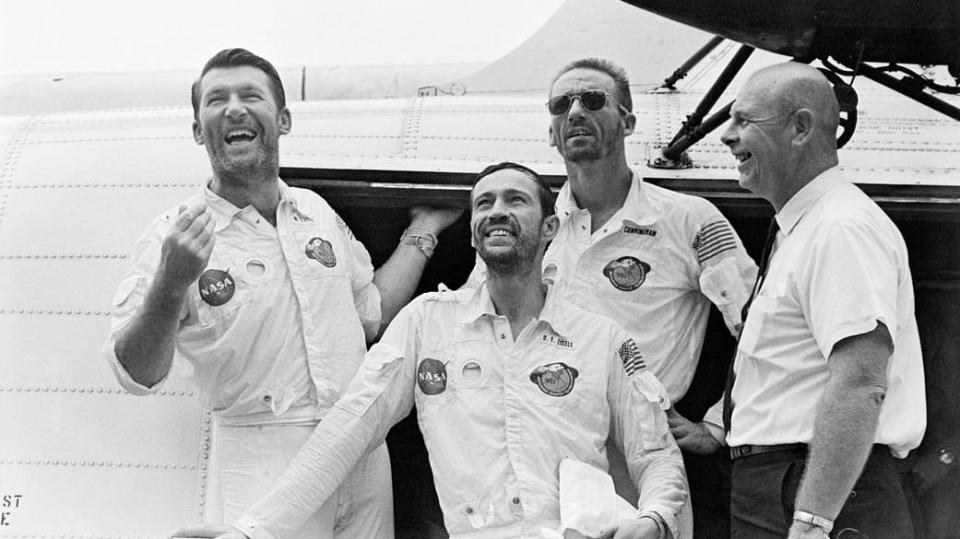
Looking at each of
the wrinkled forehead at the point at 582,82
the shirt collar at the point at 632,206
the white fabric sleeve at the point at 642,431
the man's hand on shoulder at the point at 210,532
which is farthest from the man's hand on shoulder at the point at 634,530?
the wrinkled forehead at the point at 582,82

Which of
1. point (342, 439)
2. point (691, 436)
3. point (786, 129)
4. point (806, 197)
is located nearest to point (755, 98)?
point (786, 129)

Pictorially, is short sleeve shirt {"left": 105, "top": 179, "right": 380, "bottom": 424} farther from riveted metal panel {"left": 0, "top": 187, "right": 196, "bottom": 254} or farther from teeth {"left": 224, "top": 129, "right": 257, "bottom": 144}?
riveted metal panel {"left": 0, "top": 187, "right": 196, "bottom": 254}

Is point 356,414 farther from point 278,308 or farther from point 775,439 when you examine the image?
point 775,439

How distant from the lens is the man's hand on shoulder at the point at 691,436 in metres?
3.66

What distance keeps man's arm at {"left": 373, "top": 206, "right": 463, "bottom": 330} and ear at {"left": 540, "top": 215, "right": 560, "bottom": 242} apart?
0.64m

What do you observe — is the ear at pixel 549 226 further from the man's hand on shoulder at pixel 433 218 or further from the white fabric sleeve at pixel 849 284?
the white fabric sleeve at pixel 849 284

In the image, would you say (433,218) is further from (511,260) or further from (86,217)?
(86,217)

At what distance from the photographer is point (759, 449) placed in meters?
3.12

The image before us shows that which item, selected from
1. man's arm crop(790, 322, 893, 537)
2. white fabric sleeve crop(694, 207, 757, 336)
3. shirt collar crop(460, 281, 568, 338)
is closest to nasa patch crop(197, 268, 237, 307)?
shirt collar crop(460, 281, 568, 338)

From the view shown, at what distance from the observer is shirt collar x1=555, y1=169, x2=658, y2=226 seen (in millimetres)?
3973

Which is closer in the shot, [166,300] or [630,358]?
[166,300]

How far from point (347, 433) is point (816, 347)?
51.1 inches

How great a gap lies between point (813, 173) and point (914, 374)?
631mm

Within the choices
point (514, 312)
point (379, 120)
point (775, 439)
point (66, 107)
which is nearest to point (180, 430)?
point (514, 312)
